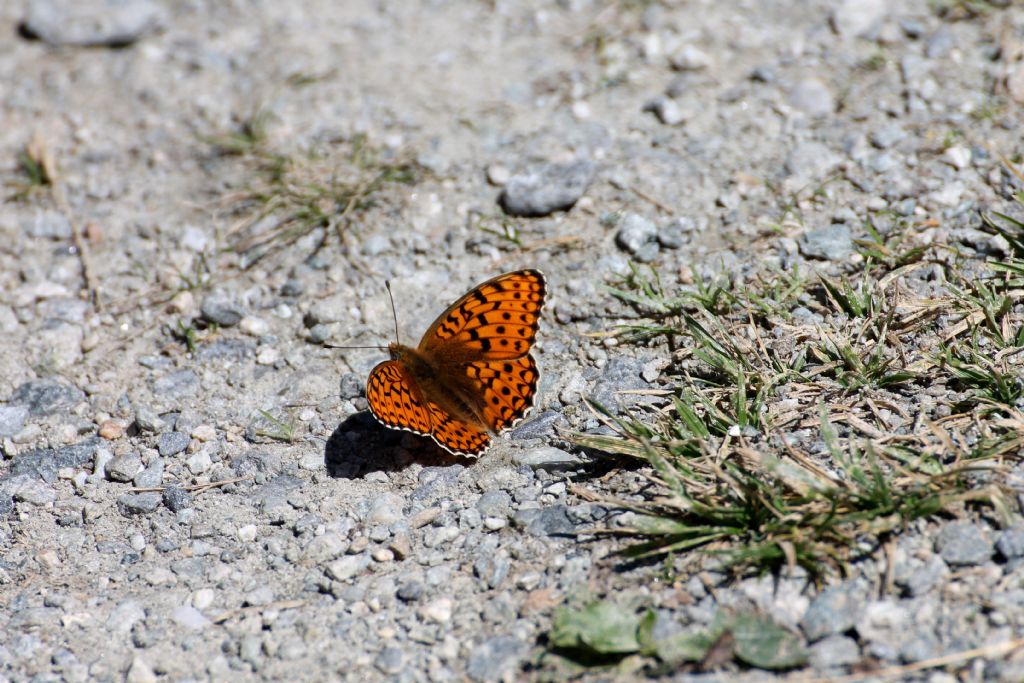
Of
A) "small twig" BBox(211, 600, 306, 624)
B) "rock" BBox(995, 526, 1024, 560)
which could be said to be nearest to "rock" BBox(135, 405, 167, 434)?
"small twig" BBox(211, 600, 306, 624)

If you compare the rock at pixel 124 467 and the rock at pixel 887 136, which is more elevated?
the rock at pixel 887 136

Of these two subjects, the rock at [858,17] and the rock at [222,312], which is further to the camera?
the rock at [858,17]

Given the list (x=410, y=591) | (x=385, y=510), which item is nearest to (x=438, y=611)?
(x=410, y=591)

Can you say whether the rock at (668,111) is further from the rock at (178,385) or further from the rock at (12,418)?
the rock at (12,418)

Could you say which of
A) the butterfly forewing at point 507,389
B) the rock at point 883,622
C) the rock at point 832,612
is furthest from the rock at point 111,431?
the rock at point 883,622

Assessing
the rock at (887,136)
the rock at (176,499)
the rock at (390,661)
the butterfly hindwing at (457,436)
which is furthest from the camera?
the rock at (887,136)

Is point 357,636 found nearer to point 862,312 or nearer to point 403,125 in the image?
point 862,312

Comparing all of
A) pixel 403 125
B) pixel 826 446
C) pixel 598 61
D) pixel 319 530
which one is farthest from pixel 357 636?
pixel 598 61
